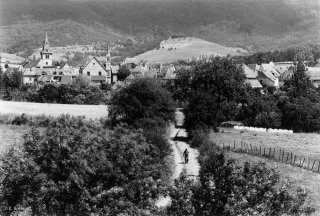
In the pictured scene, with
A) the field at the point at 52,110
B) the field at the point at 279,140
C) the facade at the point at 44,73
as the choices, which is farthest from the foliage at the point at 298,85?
the facade at the point at 44,73

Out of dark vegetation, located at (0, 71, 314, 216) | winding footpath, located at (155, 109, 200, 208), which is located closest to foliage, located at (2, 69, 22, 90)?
winding footpath, located at (155, 109, 200, 208)

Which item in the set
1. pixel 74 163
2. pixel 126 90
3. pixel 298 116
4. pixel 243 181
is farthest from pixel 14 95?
pixel 243 181

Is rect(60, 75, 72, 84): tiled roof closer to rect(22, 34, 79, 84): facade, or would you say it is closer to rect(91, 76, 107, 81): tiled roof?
rect(22, 34, 79, 84): facade

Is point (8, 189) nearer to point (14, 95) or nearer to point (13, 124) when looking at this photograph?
point (13, 124)

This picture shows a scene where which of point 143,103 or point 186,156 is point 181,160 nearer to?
point 186,156

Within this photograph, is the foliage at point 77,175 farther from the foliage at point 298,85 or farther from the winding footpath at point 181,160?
the foliage at point 298,85

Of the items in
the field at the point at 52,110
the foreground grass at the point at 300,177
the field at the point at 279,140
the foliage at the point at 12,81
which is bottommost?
the field at the point at 279,140
